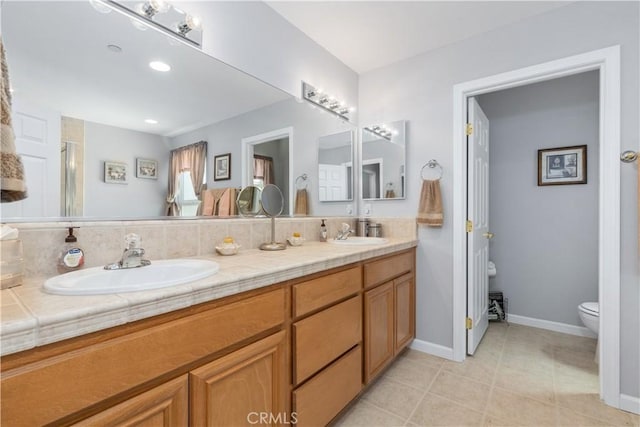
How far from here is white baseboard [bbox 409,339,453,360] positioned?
7.34 feet

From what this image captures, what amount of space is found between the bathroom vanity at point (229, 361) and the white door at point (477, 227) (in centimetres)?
89

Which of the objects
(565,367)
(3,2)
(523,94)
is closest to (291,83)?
(3,2)

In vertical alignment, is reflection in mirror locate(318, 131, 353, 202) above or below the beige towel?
above

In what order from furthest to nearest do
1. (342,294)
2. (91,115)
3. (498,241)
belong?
(498,241) → (342,294) → (91,115)

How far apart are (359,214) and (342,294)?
4.46 ft

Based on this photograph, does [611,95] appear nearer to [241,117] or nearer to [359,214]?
[359,214]

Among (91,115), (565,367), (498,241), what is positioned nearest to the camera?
(91,115)

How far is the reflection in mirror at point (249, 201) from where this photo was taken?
172 cm

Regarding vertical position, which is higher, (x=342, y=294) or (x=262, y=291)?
(x=262, y=291)

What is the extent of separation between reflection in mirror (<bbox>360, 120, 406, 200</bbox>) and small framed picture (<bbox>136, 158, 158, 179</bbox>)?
1.77 m

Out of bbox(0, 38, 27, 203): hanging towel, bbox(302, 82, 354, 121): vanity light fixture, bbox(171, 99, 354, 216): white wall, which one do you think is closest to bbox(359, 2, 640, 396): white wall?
bbox(302, 82, 354, 121): vanity light fixture

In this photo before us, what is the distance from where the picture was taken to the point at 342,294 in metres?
1.46

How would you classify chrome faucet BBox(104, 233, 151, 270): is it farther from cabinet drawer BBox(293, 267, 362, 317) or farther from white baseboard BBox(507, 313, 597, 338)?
white baseboard BBox(507, 313, 597, 338)

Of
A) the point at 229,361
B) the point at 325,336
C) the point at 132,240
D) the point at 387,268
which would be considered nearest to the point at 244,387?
the point at 229,361
